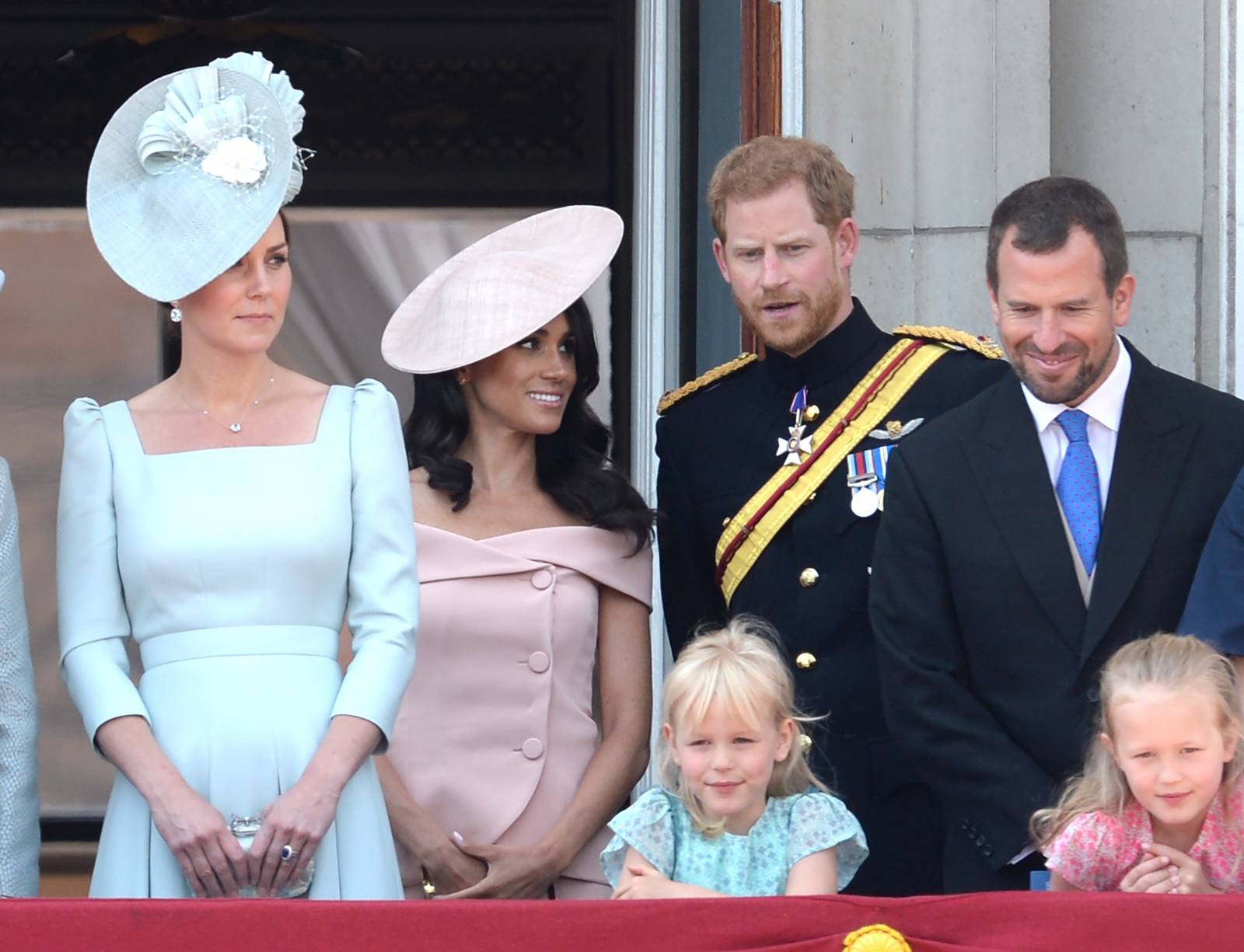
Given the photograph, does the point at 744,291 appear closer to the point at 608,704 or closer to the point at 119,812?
the point at 608,704

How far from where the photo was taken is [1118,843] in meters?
2.76

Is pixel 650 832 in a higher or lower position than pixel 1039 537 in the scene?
lower

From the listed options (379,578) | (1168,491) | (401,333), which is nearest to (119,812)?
(379,578)

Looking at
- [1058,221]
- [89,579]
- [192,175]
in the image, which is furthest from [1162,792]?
[192,175]

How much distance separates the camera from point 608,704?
356 centimetres

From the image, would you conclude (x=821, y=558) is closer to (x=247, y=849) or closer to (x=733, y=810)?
(x=733, y=810)

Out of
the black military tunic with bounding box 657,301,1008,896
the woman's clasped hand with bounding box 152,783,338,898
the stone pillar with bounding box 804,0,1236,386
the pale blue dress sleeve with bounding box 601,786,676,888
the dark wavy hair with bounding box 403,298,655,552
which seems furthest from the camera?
the stone pillar with bounding box 804,0,1236,386

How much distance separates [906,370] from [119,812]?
1.38 metres

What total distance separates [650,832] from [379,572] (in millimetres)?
507

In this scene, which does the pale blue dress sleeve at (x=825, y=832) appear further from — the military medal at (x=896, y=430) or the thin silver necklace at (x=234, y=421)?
the thin silver necklace at (x=234, y=421)

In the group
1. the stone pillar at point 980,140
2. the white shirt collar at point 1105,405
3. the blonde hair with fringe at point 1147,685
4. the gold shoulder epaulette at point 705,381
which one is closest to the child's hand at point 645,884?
the blonde hair with fringe at point 1147,685

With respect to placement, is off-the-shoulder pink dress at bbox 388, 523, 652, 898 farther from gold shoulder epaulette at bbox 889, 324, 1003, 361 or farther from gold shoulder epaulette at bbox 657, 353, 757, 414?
gold shoulder epaulette at bbox 889, 324, 1003, 361

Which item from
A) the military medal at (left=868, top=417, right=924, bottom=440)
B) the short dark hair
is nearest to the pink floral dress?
the short dark hair

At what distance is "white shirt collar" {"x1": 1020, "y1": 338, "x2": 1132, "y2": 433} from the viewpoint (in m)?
3.13
